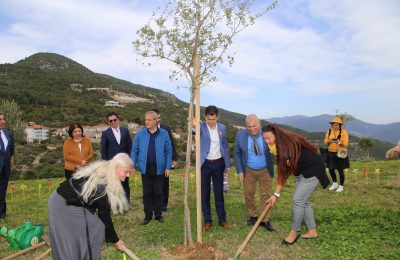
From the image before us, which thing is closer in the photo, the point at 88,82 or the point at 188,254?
the point at 188,254

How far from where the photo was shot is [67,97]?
7925 centimetres

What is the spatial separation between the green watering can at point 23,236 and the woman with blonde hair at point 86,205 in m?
1.89

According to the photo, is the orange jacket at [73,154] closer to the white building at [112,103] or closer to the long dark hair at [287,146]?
the long dark hair at [287,146]

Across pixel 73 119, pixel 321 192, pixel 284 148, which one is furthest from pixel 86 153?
pixel 73 119

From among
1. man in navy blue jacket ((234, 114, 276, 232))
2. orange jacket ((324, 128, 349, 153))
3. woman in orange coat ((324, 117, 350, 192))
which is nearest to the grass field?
man in navy blue jacket ((234, 114, 276, 232))

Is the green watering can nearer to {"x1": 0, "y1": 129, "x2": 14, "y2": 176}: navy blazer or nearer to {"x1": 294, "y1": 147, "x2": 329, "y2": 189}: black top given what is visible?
{"x1": 0, "y1": 129, "x2": 14, "y2": 176}: navy blazer

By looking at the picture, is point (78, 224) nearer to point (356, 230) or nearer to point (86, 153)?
point (86, 153)

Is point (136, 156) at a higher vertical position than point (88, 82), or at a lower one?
lower

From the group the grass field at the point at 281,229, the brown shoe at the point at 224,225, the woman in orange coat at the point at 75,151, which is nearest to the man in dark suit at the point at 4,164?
the grass field at the point at 281,229

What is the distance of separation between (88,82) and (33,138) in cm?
4651

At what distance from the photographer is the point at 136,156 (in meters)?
6.68

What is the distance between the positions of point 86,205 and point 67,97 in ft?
269

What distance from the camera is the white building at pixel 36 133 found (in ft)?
177

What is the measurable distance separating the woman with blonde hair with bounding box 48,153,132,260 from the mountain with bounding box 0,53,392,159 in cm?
4536
